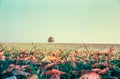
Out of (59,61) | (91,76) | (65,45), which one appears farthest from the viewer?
(65,45)

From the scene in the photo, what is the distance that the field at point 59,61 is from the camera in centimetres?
125

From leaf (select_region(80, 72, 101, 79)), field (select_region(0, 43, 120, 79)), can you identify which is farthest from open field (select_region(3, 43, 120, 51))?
leaf (select_region(80, 72, 101, 79))

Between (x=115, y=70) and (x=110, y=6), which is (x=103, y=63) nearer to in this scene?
(x=115, y=70)

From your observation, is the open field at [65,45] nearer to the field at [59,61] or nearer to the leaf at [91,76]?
the field at [59,61]

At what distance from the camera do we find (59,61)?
137cm

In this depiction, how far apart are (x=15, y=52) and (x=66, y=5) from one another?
495mm

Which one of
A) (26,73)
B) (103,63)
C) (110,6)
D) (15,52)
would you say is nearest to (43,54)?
A: (15,52)

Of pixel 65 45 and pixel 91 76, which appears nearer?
pixel 91 76

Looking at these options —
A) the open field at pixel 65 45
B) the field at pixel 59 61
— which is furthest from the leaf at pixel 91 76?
the open field at pixel 65 45

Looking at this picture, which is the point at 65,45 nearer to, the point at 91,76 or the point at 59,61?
the point at 59,61

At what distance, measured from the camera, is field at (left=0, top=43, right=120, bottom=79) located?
1.25 m

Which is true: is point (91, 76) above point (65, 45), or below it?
below

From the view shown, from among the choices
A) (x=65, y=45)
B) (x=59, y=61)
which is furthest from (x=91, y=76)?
(x=65, y=45)

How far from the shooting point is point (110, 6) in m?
1.72
